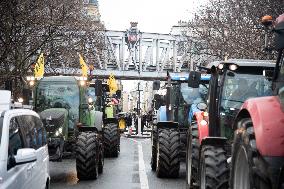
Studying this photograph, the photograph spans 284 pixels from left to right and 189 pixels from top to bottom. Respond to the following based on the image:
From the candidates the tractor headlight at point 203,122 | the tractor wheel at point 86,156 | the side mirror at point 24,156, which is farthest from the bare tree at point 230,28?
the side mirror at point 24,156

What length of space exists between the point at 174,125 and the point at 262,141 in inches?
315

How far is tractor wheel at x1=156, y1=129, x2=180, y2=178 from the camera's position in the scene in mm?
12109

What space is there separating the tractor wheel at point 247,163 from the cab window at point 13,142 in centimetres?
228

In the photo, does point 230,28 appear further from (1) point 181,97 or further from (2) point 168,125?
(2) point 168,125

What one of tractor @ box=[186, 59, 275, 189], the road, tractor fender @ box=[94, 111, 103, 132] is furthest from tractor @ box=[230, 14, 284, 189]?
tractor fender @ box=[94, 111, 103, 132]

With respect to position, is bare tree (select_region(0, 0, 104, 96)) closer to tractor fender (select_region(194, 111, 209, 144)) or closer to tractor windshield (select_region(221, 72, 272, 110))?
tractor fender (select_region(194, 111, 209, 144))

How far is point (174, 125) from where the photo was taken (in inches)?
506

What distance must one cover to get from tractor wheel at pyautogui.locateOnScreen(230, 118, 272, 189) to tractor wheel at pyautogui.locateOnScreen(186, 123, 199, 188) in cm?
275

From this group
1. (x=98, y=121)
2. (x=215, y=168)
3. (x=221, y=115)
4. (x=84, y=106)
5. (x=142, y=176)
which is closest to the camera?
(x=215, y=168)

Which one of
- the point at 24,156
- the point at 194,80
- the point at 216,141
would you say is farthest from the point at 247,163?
the point at 194,80

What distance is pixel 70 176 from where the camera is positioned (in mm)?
13469

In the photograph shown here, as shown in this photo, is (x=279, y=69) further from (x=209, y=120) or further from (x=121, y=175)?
(x=121, y=175)

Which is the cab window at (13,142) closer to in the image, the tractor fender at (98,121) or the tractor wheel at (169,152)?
the tractor wheel at (169,152)

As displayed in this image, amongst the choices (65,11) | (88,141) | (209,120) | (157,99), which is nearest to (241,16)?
(65,11)
